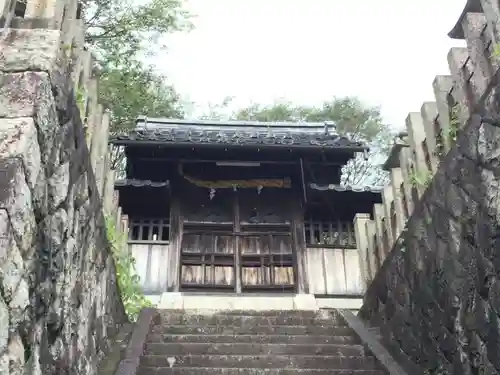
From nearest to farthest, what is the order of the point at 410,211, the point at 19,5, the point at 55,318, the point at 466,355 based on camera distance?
1. the point at 55,318
2. the point at 19,5
3. the point at 466,355
4. the point at 410,211

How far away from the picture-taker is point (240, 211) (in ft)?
41.4

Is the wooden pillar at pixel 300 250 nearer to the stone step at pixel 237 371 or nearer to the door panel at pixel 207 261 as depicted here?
the door panel at pixel 207 261

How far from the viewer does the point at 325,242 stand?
12.7 metres

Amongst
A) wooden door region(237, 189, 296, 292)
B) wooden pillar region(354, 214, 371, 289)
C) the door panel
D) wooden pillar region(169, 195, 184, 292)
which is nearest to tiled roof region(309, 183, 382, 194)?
wooden door region(237, 189, 296, 292)

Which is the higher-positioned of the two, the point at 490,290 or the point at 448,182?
the point at 448,182

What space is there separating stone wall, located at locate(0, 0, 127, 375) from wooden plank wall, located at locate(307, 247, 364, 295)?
6.69 m

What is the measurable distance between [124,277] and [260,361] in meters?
2.28

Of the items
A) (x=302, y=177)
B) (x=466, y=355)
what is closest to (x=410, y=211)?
(x=466, y=355)

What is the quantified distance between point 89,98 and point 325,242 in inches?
308

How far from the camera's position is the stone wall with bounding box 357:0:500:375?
474 cm

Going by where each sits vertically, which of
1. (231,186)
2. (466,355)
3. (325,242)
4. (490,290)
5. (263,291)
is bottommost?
(466,355)

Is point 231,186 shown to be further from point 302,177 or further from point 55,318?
point 55,318

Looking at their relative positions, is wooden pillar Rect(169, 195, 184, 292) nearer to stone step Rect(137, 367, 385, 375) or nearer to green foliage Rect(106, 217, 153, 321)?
green foliage Rect(106, 217, 153, 321)

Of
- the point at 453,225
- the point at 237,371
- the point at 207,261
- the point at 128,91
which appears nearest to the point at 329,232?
the point at 207,261
